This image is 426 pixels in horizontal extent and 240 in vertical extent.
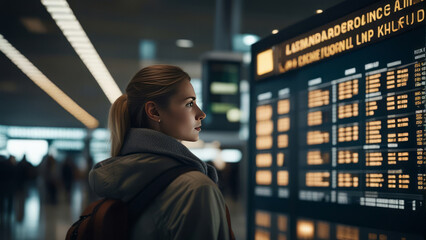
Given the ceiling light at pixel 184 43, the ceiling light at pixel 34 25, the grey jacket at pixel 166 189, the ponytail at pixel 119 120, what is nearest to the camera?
the grey jacket at pixel 166 189

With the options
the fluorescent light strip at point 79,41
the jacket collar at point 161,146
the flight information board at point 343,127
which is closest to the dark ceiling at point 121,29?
the fluorescent light strip at point 79,41

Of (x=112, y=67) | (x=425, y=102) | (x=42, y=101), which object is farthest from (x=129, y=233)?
(x=42, y=101)

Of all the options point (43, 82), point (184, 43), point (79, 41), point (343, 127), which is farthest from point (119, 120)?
point (43, 82)

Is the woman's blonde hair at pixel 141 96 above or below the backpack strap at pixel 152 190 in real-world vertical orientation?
above

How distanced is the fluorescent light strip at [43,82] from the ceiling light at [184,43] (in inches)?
175

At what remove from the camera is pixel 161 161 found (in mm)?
1719

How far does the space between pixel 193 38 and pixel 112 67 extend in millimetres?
4016

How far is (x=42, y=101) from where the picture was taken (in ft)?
76.9

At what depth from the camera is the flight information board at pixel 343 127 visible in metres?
2.78

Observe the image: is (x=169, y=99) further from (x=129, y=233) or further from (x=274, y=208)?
(x=274, y=208)

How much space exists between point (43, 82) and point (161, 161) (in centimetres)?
1826

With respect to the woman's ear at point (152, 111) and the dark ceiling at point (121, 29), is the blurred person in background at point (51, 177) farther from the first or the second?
A: the woman's ear at point (152, 111)

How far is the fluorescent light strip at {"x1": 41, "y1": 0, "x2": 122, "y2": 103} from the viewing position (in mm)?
10211

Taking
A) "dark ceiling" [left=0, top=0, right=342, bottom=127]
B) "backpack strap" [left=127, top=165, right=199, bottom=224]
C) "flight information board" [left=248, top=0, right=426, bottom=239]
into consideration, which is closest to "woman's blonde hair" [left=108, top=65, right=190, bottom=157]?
"backpack strap" [left=127, top=165, right=199, bottom=224]
